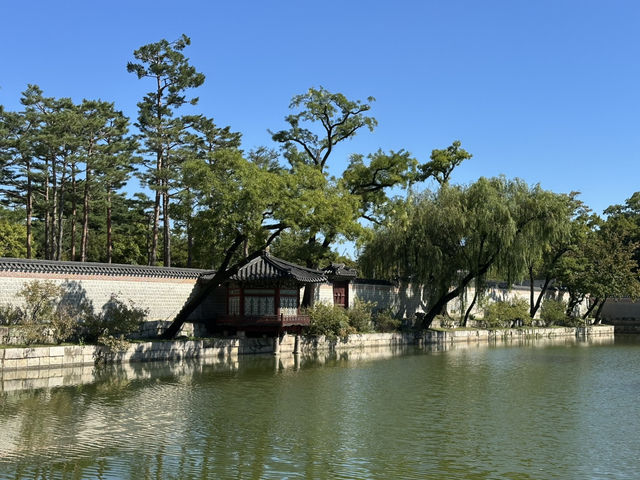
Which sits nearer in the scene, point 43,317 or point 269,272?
point 43,317

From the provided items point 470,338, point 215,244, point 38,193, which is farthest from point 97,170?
point 470,338

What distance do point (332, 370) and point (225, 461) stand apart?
364 inches

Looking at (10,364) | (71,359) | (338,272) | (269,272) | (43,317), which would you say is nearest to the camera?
(10,364)

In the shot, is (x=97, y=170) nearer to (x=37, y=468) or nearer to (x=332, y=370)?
(x=332, y=370)

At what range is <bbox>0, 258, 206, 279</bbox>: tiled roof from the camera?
704 inches

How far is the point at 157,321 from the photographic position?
20.5m

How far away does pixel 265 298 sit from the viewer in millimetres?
21906

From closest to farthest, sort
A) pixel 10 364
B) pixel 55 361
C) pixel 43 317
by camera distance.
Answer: pixel 10 364
pixel 55 361
pixel 43 317

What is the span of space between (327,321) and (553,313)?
19378 mm

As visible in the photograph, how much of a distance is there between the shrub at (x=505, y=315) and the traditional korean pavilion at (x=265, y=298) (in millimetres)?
13371

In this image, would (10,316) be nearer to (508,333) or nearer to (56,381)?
(56,381)

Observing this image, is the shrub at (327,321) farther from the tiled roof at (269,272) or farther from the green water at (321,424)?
the green water at (321,424)

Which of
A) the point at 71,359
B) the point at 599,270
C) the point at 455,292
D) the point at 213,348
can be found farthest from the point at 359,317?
the point at 599,270

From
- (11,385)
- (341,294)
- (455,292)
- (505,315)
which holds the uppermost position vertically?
(455,292)
